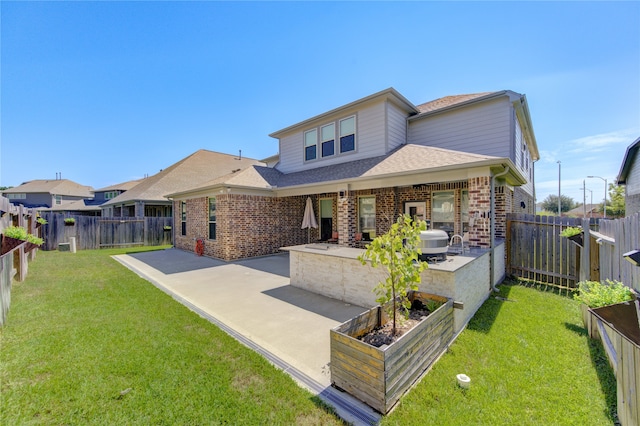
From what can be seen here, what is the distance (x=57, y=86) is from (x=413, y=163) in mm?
12950

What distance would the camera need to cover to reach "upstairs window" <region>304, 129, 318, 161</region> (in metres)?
12.0

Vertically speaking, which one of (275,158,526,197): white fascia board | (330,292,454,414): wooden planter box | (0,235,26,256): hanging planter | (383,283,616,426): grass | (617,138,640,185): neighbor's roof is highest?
(617,138,640,185): neighbor's roof

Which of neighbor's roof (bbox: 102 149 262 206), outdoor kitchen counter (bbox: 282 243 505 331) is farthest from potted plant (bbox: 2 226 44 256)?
neighbor's roof (bbox: 102 149 262 206)

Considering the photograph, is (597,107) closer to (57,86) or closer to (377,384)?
(377,384)

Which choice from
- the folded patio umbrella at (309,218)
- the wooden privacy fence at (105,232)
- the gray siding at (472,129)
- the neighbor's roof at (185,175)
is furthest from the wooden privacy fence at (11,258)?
the gray siding at (472,129)

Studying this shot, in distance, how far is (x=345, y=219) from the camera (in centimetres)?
902

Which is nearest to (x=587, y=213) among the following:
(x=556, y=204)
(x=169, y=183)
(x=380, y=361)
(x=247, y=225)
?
(x=556, y=204)

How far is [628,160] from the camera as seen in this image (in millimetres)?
14055

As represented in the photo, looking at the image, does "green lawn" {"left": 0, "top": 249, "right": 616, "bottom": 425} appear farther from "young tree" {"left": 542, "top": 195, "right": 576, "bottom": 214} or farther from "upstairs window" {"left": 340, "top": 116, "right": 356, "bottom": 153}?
"young tree" {"left": 542, "top": 195, "right": 576, "bottom": 214}

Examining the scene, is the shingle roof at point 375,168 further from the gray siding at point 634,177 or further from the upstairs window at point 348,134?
the gray siding at point 634,177

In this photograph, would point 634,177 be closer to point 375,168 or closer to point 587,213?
point 375,168

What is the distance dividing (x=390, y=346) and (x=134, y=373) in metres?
3.07

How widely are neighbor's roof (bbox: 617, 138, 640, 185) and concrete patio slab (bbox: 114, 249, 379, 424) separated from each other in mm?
16561

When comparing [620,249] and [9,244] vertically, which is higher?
[620,249]
